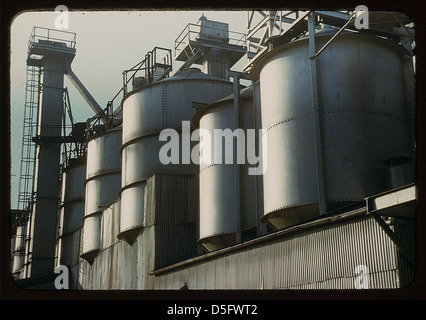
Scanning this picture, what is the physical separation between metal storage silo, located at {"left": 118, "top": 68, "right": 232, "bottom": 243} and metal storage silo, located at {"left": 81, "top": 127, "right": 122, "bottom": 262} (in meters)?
5.57

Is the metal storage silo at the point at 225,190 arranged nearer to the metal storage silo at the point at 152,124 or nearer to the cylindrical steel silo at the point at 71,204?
the metal storage silo at the point at 152,124

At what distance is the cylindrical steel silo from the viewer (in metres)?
37.1

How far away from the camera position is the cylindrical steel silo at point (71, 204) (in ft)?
122

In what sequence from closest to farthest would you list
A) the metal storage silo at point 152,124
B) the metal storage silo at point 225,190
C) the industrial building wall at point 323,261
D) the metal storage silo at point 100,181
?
the industrial building wall at point 323,261 < the metal storage silo at point 225,190 < the metal storage silo at point 152,124 < the metal storage silo at point 100,181

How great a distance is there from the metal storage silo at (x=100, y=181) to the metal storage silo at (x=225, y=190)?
1142 cm

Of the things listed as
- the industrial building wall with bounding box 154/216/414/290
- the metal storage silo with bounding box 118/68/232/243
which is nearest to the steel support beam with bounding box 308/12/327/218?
the industrial building wall with bounding box 154/216/414/290

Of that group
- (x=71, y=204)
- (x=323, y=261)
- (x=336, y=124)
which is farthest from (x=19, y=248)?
(x=323, y=261)

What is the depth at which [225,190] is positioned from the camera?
18156 millimetres

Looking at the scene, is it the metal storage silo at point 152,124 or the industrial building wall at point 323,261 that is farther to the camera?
the metal storage silo at point 152,124

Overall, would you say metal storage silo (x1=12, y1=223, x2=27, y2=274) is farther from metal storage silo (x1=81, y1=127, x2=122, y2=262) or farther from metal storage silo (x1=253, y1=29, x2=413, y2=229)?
metal storage silo (x1=253, y1=29, x2=413, y2=229)

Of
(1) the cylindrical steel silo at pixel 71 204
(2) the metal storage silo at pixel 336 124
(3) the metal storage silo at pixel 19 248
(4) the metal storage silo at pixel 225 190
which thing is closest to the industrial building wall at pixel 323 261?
(2) the metal storage silo at pixel 336 124

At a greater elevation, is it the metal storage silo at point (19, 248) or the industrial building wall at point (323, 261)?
the metal storage silo at point (19, 248)

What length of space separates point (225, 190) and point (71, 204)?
21.2m

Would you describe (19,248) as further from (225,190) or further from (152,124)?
(225,190)
